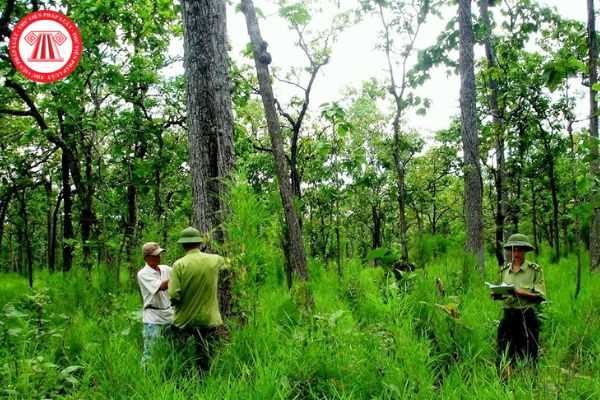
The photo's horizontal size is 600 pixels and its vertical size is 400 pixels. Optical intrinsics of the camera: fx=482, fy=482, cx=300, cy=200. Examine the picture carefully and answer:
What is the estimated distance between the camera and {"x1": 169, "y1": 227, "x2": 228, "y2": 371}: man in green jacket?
5094mm

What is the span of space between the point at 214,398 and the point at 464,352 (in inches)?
119

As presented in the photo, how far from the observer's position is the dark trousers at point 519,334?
5.41 metres

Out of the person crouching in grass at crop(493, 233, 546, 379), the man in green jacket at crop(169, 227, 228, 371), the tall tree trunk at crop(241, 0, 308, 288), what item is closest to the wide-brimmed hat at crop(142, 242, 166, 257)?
the man in green jacket at crop(169, 227, 228, 371)

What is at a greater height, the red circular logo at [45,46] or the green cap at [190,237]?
the red circular logo at [45,46]

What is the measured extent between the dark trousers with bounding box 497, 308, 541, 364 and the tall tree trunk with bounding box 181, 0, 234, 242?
350 centimetres

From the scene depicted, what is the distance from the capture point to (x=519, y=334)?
545 centimetres

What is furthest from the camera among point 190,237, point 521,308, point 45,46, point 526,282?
point 45,46

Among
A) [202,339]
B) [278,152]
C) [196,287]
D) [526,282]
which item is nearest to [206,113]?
[278,152]

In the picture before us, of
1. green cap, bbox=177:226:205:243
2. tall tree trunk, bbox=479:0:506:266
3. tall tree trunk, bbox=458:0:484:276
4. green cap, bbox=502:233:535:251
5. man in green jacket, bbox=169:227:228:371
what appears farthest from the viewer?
tall tree trunk, bbox=479:0:506:266

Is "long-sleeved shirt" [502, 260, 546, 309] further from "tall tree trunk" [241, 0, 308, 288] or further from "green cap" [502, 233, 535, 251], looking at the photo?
"tall tree trunk" [241, 0, 308, 288]

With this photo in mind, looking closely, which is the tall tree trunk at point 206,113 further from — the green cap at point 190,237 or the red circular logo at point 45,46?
the red circular logo at point 45,46

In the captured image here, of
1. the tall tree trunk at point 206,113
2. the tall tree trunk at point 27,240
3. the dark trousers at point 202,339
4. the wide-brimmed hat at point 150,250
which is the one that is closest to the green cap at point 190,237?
the tall tree trunk at point 206,113

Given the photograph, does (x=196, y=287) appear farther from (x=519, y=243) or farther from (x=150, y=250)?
(x=519, y=243)

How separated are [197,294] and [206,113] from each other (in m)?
2.28
